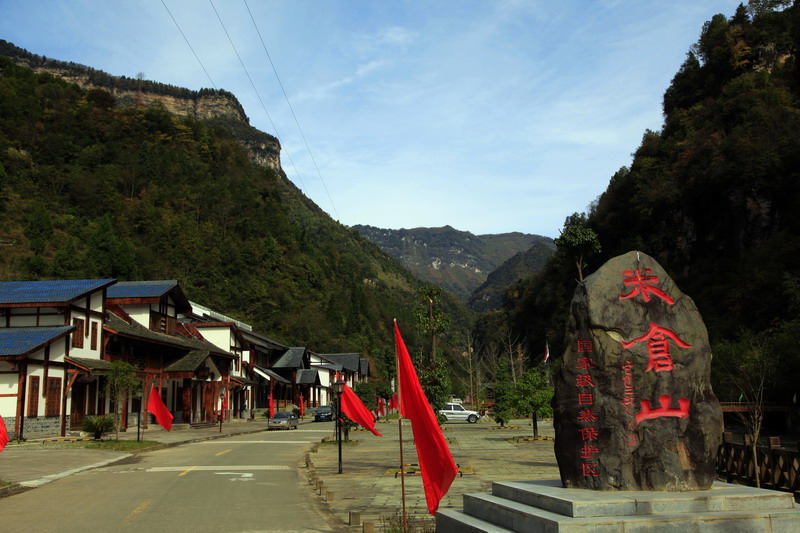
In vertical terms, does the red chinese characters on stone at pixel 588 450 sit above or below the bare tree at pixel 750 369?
below

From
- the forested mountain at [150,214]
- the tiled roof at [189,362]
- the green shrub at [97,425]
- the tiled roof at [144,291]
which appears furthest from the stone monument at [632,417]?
the forested mountain at [150,214]

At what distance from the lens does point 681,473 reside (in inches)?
326

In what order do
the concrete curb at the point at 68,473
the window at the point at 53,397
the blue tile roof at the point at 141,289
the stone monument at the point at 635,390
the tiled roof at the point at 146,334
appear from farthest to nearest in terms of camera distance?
the blue tile roof at the point at 141,289 → the tiled roof at the point at 146,334 → the window at the point at 53,397 → the concrete curb at the point at 68,473 → the stone monument at the point at 635,390

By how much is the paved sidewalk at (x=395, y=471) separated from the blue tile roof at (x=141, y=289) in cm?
1671

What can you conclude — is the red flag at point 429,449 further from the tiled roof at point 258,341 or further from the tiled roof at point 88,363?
the tiled roof at point 258,341

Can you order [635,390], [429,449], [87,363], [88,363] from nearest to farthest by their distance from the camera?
1. [635,390]
2. [429,449]
3. [87,363]
4. [88,363]

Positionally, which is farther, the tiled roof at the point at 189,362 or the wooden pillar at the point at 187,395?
the wooden pillar at the point at 187,395

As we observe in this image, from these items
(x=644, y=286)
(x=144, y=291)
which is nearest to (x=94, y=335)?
(x=144, y=291)

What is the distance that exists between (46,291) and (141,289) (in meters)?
9.89

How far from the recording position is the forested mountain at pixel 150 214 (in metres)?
65.9

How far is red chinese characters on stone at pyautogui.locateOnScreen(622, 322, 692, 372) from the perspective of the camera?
868 centimetres

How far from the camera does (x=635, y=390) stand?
8.62 metres

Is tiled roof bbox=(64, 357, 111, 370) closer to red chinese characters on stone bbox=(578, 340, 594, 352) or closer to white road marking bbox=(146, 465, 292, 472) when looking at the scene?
white road marking bbox=(146, 465, 292, 472)

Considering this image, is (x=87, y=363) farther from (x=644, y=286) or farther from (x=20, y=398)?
(x=644, y=286)
